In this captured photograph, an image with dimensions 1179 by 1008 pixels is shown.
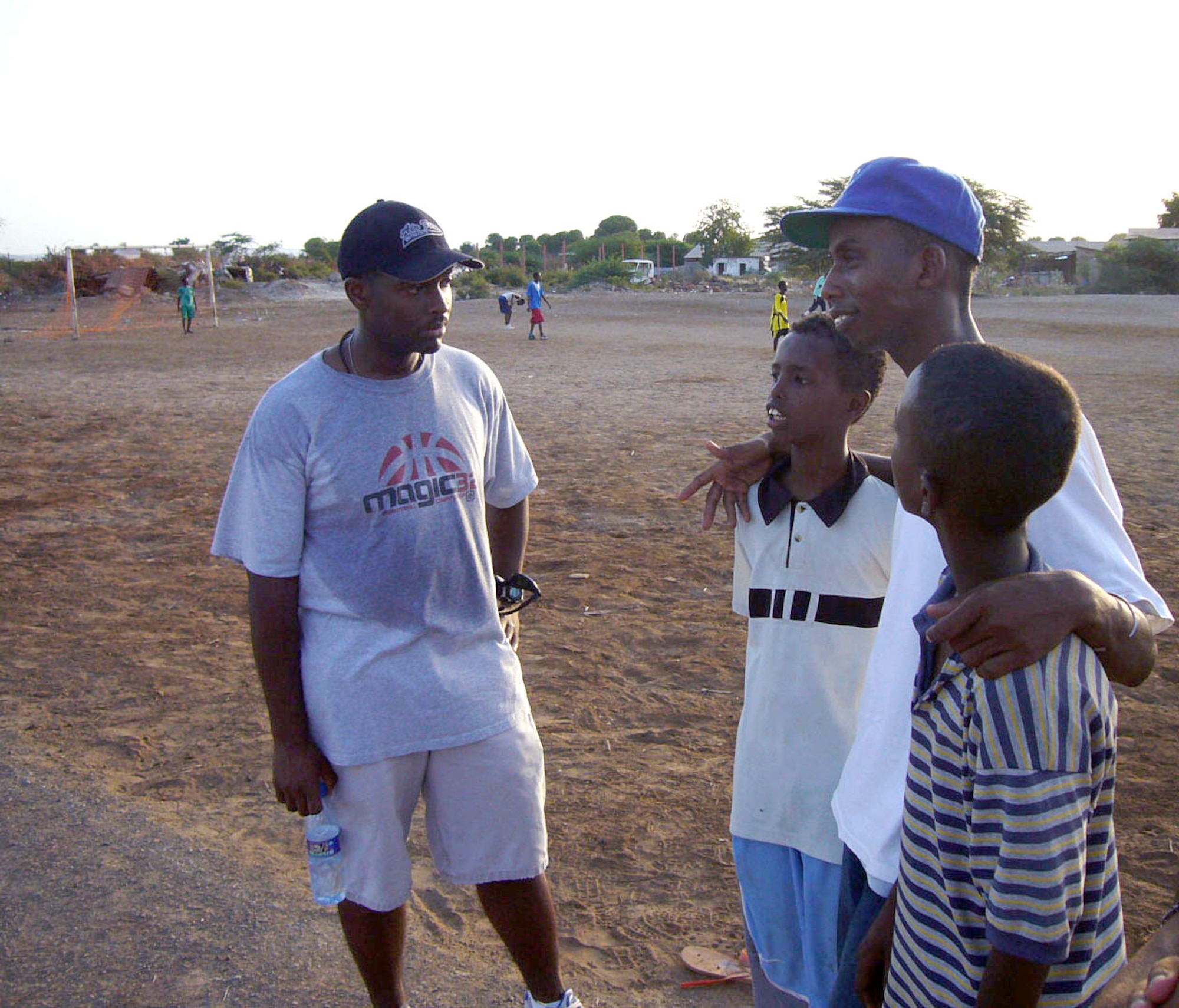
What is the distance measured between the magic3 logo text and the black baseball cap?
0.40 meters

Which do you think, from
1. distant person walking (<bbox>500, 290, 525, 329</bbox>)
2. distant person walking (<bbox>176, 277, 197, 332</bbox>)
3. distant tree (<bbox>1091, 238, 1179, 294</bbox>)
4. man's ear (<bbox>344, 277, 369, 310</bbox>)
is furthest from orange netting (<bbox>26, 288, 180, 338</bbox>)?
distant tree (<bbox>1091, 238, 1179, 294</bbox>)

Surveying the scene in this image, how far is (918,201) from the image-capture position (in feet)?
6.51

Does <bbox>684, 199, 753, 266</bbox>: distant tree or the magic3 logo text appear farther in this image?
<bbox>684, 199, 753, 266</bbox>: distant tree

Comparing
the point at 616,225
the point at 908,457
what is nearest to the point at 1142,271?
the point at 908,457

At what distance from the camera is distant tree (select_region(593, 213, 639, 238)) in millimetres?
114938

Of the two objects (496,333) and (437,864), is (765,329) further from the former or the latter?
(437,864)

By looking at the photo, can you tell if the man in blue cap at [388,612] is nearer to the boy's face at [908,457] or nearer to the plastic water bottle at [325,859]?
the plastic water bottle at [325,859]

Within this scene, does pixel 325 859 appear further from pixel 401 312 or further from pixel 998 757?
pixel 998 757

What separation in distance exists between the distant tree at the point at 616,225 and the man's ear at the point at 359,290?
114378 mm

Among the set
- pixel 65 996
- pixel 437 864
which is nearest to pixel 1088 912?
pixel 437 864

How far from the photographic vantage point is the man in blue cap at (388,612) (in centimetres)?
254

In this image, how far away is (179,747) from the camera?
454 cm

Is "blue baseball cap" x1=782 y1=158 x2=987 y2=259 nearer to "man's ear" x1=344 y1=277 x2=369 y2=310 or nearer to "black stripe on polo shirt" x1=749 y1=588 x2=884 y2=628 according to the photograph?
"black stripe on polo shirt" x1=749 y1=588 x2=884 y2=628

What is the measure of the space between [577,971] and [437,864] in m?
0.63
